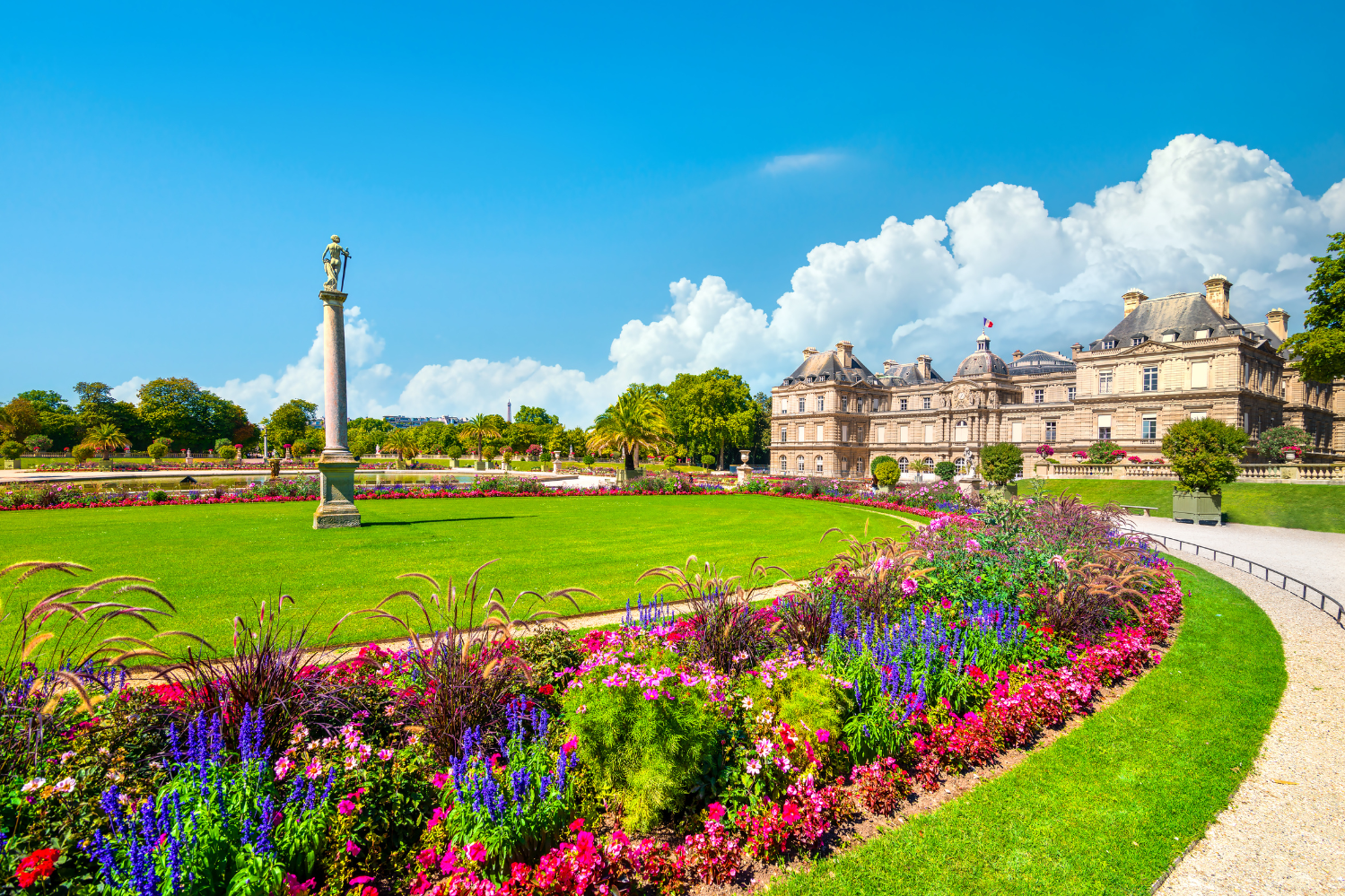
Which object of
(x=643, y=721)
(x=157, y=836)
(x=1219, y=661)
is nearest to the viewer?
(x=157, y=836)

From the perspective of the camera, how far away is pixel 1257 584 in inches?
456

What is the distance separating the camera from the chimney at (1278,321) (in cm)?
5319

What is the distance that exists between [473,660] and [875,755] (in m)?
3.17

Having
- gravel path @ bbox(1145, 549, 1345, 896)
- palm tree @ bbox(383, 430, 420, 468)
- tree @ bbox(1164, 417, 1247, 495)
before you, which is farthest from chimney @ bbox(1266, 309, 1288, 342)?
palm tree @ bbox(383, 430, 420, 468)

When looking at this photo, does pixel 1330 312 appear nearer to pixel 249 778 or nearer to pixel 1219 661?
pixel 1219 661

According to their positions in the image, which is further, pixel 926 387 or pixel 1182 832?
pixel 926 387

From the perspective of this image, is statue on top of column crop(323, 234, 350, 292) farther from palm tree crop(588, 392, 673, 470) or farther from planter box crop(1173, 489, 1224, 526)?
planter box crop(1173, 489, 1224, 526)

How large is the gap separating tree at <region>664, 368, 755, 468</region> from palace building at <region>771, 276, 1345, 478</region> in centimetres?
478

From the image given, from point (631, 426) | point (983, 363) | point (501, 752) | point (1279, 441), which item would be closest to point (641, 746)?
point (501, 752)

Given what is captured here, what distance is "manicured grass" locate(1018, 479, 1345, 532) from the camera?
2261 cm

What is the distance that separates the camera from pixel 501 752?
3859 millimetres

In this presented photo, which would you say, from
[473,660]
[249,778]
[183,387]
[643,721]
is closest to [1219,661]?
[643,721]

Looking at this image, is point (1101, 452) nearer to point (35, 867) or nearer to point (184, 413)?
point (35, 867)

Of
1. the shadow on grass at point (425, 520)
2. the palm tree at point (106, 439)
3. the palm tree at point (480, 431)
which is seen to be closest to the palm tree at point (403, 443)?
the palm tree at point (480, 431)
